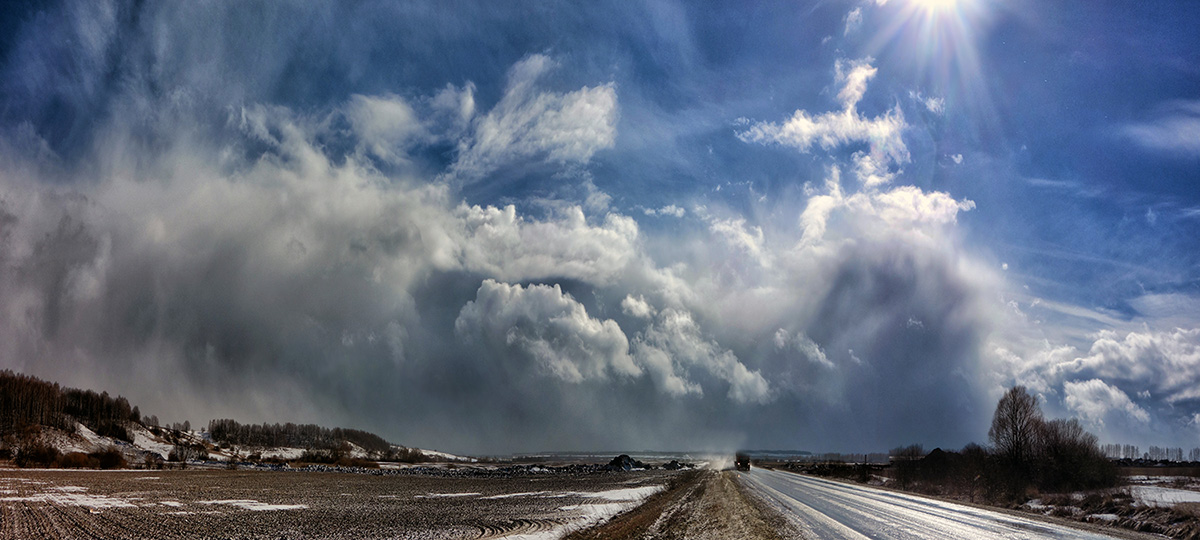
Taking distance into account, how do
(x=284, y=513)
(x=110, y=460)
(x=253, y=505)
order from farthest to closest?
(x=110, y=460)
(x=253, y=505)
(x=284, y=513)

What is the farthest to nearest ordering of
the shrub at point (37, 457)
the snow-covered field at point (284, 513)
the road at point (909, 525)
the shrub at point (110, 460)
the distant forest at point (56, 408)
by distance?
the distant forest at point (56, 408) → the shrub at point (110, 460) → the shrub at point (37, 457) → the snow-covered field at point (284, 513) → the road at point (909, 525)

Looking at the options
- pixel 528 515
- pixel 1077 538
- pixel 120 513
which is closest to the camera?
pixel 1077 538

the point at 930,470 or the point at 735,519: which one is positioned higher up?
the point at 735,519

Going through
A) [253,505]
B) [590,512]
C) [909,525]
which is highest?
[909,525]

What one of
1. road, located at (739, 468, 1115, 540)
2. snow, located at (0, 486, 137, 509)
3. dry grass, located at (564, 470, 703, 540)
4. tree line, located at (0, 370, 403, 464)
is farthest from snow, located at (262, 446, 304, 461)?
road, located at (739, 468, 1115, 540)

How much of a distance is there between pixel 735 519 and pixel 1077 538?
13445mm

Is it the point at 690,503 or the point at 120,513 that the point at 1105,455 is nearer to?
the point at 690,503

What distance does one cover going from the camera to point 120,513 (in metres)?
29.7

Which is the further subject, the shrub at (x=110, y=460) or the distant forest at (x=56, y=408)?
the distant forest at (x=56, y=408)

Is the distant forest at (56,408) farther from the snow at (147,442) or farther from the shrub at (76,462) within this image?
the shrub at (76,462)

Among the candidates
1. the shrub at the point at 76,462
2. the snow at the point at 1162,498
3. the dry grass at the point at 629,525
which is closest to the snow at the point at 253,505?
the dry grass at the point at 629,525

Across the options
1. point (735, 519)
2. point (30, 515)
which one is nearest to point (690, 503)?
point (735, 519)

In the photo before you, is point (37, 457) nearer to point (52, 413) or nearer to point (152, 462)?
point (152, 462)

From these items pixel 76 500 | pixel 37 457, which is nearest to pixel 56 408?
pixel 37 457
